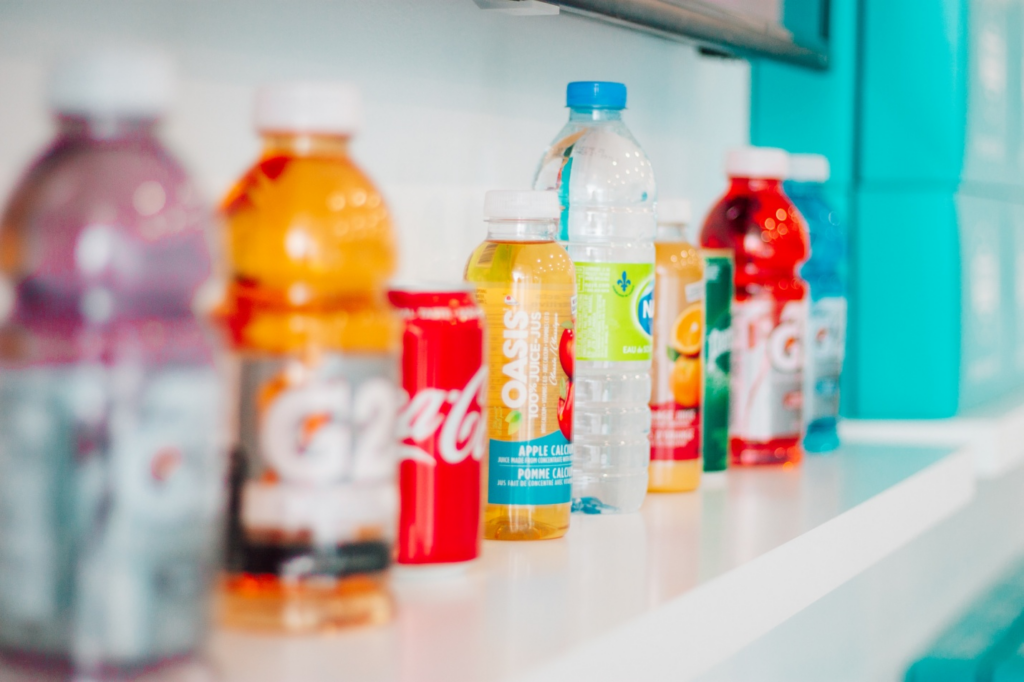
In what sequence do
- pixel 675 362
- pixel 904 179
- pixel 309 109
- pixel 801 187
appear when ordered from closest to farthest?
1. pixel 309 109
2. pixel 675 362
3. pixel 801 187
4. pixel 904 179

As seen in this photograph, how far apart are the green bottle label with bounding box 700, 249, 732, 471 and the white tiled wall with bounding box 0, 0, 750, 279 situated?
0.72 ft

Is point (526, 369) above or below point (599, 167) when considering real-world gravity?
below

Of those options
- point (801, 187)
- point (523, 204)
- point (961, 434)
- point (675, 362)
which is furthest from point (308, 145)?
point (961, 434)

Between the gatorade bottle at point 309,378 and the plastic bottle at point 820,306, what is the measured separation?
0.83 m

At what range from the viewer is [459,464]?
750mm

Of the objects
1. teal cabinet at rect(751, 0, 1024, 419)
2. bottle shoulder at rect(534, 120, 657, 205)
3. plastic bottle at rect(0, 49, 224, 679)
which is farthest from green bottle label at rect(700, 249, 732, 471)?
plastic bottle at rect(0, 49, 224, 679)

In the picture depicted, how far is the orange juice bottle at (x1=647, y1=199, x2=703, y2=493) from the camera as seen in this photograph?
108 centimetres

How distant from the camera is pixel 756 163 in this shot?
1.29 m

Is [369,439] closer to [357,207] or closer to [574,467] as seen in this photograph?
[357,207]

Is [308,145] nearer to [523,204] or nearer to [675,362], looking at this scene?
[523,204]

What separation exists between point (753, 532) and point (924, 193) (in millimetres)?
854

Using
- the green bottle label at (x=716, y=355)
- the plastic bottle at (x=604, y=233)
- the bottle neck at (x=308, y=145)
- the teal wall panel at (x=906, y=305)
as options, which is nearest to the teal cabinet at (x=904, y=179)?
the teal wall panel at (x=906, y=305)

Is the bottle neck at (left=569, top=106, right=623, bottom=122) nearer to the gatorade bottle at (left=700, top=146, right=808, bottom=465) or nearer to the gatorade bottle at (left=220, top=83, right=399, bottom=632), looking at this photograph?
the gatorade bottle at (left=700, top=146, right=808, bottom=465)

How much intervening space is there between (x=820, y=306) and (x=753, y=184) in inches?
6.4
